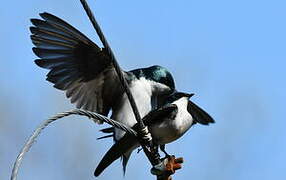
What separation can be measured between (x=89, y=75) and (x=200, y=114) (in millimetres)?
797

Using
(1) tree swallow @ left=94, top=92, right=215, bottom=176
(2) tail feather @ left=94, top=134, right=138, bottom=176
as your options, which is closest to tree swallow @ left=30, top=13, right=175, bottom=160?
(1) tree swallow @ left=94, top=92, right=215, bottom=176

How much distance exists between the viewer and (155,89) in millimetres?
5703

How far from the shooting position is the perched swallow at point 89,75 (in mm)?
5531

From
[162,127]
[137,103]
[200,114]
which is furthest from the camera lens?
[200,114]

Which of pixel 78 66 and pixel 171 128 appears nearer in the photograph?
pixel 171 128

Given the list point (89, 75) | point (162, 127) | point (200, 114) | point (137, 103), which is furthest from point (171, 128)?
point (89, 75)

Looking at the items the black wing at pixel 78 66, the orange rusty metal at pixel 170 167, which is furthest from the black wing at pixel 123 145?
→ the black wing at pixel 78 66

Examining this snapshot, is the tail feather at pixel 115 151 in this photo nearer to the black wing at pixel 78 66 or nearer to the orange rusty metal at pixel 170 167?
the orange rusty metal at pixel 170 167

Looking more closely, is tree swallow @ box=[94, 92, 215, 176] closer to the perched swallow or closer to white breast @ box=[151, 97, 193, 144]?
white breast @ box=[151, 97, 193, 144]

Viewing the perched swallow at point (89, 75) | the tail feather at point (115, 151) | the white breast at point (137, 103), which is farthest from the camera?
the perched swallow at point (89, 75)

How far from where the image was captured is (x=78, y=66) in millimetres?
5793

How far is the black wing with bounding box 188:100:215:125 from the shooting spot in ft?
18.3

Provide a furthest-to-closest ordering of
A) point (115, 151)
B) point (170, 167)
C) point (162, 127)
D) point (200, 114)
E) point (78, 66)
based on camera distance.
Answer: point (78, 66) → point (200, 114) → point (162, 127) → point (115, 151) → point (170, 167)

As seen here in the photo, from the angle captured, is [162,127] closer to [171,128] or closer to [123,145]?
[171,128]
